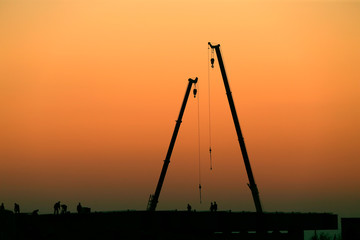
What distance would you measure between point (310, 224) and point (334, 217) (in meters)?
4.70

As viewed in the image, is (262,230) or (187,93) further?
(187,93)

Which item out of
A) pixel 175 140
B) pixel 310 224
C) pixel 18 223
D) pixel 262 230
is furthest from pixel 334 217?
pixel 18 223

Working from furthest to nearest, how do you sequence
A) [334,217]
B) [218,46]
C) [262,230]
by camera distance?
[218,46] < [334,217] < [262,230]

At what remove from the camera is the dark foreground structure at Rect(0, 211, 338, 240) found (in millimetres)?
73000

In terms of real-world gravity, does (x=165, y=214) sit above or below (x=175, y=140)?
below

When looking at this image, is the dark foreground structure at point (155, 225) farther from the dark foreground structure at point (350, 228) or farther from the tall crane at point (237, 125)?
the tall crane at point (237, 125)

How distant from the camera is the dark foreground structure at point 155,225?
73.0 m

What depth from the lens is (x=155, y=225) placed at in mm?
77250

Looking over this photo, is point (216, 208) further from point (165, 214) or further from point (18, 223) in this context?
point (18, 223)

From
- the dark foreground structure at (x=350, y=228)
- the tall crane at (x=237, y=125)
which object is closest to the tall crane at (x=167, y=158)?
the tall crane at (x=237, y=125)

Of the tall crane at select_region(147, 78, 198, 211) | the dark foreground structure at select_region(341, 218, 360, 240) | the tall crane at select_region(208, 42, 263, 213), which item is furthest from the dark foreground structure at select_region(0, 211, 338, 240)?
the tall crane at select_region(147, 78, 198, 211)

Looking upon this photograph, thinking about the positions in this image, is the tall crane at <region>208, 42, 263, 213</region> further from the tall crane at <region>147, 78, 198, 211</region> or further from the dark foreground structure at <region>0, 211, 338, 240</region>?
the dark foreground structure at <region>0, 211, 338, 240</region>

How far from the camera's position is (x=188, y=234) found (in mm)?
78875

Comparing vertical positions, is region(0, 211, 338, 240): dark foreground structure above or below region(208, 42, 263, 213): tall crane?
below
